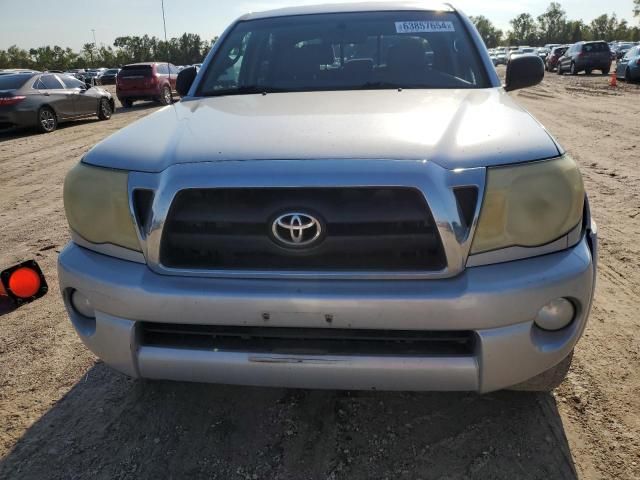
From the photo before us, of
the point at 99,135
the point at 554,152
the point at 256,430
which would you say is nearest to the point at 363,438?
the point at 256,430

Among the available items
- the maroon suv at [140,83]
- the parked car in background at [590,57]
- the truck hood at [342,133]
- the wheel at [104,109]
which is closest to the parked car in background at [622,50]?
the parked car in background at [590,57]

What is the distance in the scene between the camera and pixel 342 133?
2.04 meters

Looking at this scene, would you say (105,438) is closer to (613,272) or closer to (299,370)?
(299,370)

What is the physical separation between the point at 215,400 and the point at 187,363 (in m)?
0.68

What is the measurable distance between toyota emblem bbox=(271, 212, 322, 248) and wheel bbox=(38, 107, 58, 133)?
41.3 feet

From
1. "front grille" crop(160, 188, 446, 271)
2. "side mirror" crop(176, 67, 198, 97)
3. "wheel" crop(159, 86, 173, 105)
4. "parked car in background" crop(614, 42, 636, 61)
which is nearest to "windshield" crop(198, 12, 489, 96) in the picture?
"side mirror" crop(176, 67, 198, 97)

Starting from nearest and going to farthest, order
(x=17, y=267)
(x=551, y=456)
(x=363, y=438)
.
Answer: (x=551, y=456)
(x=363, y=438)
(x=17, y=267)

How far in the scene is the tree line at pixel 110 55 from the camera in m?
68.8

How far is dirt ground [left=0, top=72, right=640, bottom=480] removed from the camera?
2.10 meters

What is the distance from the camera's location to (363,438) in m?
2.25

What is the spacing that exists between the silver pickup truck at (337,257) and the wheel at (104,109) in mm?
14220

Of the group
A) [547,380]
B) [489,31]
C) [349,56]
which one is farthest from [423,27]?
[489,31]

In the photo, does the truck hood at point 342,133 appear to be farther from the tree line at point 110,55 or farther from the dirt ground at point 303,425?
the tree line at point 110,55

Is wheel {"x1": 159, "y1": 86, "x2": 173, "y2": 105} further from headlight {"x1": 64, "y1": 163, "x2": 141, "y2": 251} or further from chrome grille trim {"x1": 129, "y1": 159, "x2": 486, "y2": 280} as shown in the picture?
chrome grille trim {"x1": 129, "y1": 159, "x2": 486, "y2": 280}
